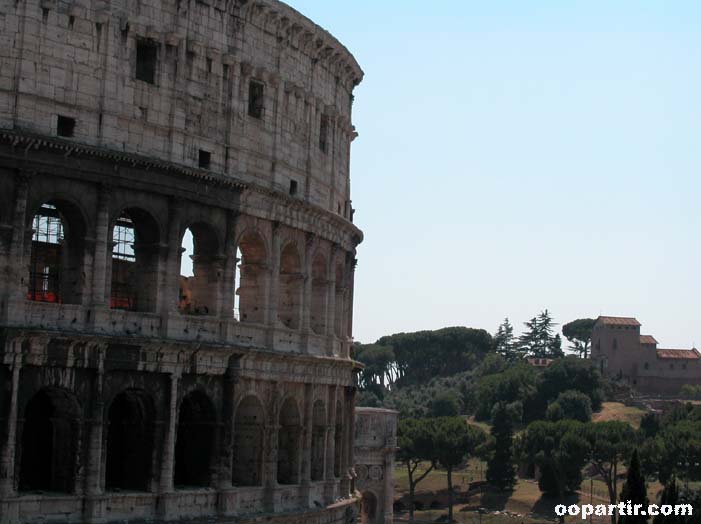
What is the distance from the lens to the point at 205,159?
33.2m

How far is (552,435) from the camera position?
9025 cm

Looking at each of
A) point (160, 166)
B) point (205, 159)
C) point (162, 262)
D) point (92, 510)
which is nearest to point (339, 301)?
point (205, 159)

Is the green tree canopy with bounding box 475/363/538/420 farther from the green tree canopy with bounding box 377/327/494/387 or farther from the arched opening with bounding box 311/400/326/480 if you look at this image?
the arched opening with bounding box 311/400/326/480

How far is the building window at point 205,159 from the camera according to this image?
33.1 m

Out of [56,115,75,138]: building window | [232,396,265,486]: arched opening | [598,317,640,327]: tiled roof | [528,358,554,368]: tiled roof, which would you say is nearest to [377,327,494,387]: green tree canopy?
[528,358,554,368]: tiled roof

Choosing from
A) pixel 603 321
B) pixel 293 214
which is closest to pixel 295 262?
pixel 293 214

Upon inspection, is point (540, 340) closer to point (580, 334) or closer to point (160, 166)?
point (580, 334)

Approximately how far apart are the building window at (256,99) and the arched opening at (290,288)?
4.10 metres

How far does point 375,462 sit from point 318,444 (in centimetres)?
1832

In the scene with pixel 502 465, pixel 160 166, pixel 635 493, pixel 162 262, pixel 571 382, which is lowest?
pixel 502 465

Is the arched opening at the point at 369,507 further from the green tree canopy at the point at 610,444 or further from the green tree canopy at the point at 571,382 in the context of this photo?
the green tree canopy at the point at 571,382


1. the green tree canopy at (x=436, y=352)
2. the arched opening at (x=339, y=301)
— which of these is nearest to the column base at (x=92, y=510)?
the arched opening at (x=339, y=301)

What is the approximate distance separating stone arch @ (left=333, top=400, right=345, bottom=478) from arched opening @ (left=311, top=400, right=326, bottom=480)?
1.26 meters

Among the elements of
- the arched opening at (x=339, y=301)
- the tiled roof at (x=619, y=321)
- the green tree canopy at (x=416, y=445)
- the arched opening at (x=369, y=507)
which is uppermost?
the tiled roof at (x=619, y=321)
